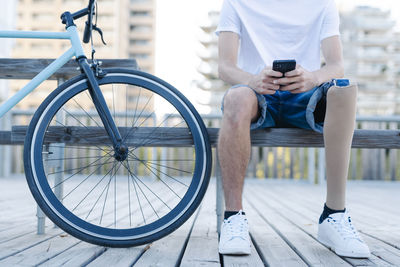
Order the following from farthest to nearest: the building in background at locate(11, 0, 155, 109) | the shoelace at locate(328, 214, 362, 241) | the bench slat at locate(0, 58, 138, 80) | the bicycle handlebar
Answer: the building in background at locate(11, 0, 155, 109) < the bench slat at locate(0, 58, 138, 80) < the bicycle handlebar < the shoelace at locate(328, 214, 362, 241)

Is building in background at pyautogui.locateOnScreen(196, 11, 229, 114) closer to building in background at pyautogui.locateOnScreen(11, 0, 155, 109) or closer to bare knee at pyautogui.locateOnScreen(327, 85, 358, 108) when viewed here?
building in background at pyautogui.locateOnScreen(11, 0, 155, 109)

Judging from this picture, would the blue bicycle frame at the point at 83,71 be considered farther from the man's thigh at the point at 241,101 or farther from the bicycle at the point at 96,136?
the man's thigh at the point at 241,101

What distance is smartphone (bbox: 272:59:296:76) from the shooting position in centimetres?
144

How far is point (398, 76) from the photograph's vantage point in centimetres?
4884

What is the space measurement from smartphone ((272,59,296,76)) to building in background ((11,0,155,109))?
1677 inches

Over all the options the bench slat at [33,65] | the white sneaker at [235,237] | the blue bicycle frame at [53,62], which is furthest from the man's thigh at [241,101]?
the blue bicycle frame at [53,62]

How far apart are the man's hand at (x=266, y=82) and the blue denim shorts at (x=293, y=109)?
3 cm

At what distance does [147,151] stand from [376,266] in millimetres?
4361

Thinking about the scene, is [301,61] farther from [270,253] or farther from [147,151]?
[147,151]

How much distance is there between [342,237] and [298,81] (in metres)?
0.58

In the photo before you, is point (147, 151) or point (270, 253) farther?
point (147, 151)

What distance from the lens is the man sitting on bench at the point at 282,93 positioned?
56.6 inches

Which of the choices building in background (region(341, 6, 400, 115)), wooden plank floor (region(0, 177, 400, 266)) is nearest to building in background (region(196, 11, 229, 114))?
building in background (region(341, 6, 400, 115))

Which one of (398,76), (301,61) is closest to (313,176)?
(301,61)
